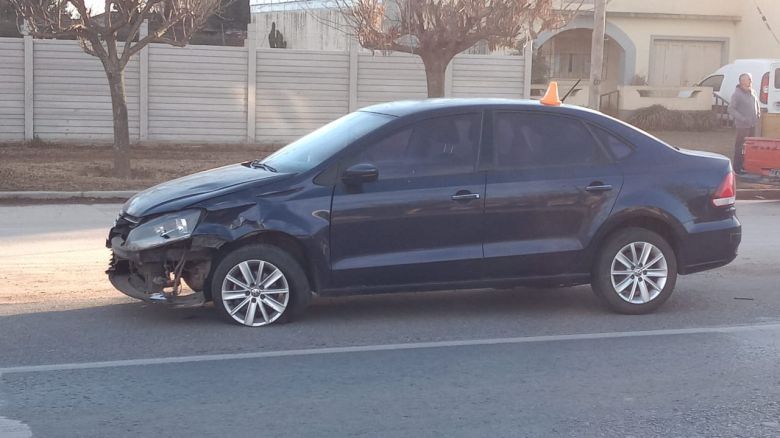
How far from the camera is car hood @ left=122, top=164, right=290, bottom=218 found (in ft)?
23.7

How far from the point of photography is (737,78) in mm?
28688

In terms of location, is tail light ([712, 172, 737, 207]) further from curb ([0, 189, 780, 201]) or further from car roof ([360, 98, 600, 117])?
curb ([0, 189, 780, 201])

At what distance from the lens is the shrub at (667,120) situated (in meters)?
27.6

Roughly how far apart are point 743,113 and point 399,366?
44.0ft

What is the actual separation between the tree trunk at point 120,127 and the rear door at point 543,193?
9.61m

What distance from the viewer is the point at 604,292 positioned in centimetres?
793

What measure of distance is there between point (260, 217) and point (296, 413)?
196 centimetres

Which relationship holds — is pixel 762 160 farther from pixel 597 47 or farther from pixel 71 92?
pixel 71 92

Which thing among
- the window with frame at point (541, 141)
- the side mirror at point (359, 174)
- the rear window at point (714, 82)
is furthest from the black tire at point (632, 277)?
the rear window at point (714, 82)

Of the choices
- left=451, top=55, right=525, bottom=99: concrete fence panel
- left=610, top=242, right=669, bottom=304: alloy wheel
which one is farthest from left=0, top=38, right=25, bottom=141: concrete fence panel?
left=610, top=242, right=669, bottom=304: alloy wheel

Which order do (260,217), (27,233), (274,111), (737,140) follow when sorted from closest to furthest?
(260,217) → (27,233) → (737,140) → (274,111)

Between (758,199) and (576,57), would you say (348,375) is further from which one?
(576,57)

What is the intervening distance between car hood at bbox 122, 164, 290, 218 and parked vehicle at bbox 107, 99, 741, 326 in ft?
0.06

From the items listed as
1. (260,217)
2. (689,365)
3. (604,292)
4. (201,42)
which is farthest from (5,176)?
(201,42)
